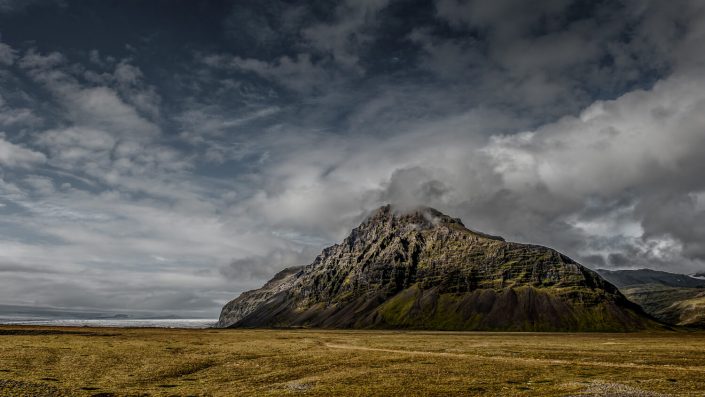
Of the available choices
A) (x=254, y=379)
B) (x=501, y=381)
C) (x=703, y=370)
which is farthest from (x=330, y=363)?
(x=703, y=370)

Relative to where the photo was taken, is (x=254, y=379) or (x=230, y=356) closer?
(x=254, y=379)

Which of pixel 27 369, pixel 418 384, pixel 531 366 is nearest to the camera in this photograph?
pixel 418 384

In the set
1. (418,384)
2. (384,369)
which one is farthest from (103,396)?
(384,369)

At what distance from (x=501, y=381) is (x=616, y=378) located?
13.1 meters

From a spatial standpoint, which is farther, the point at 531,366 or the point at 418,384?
the point at 531,366

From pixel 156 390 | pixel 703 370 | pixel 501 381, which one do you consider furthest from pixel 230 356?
pixel 703 370

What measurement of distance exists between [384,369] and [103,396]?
30947 millimetres

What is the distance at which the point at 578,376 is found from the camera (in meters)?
48.4

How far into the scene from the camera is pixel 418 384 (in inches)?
1689

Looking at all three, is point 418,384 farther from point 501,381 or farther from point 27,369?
point 27,369

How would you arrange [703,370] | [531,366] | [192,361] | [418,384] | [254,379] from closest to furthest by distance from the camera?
[418,384]
[254,379]
[703,370]
[531,366]
[192,361]

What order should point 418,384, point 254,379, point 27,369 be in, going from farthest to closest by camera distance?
point 27,369, point 254,379, point 418,384

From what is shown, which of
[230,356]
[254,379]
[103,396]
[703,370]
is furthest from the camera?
[230,356]

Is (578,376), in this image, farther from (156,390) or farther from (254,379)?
(156,390)
